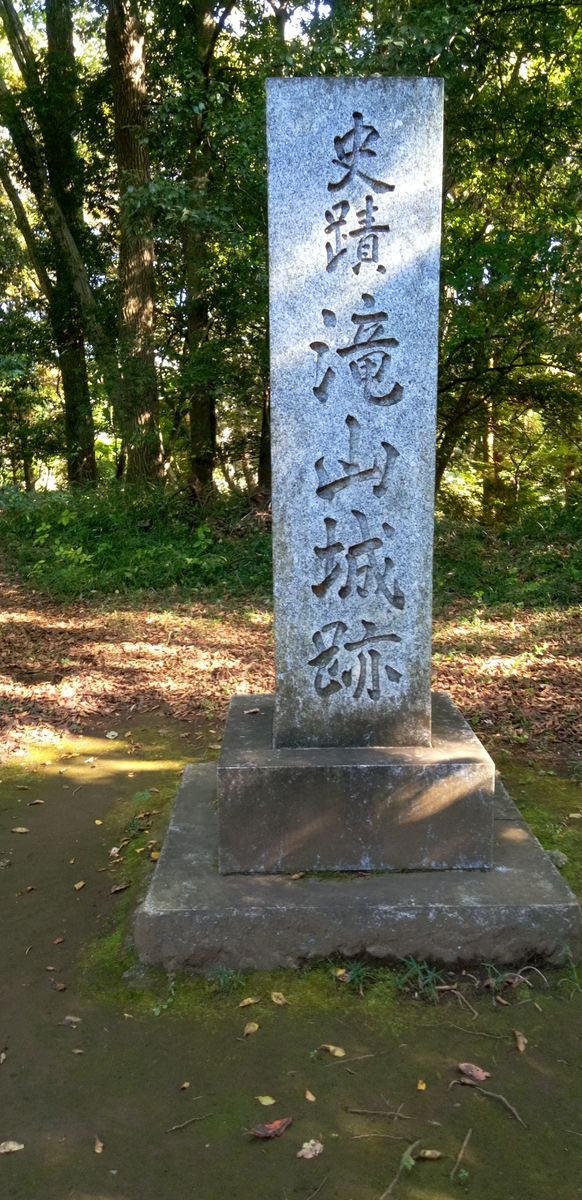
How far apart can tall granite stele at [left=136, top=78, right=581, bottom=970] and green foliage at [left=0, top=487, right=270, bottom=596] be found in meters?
4.90

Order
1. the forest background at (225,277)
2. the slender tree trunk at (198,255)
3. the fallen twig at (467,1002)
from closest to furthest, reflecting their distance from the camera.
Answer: the fallen twig at (467,1002)
the forest background at (225,277)
the slender tree trunk at (198,255)

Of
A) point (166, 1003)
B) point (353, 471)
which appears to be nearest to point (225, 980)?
point (166, 1003)

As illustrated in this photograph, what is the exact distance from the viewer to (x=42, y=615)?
25.2 ft

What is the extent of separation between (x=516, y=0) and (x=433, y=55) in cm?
172

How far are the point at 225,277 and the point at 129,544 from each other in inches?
121

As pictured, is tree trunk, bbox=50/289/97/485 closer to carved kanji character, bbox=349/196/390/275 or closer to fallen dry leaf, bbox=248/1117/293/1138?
carved kanji character, bbox=349/196/390/275

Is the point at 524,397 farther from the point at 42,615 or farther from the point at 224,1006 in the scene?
the point at 224,1006

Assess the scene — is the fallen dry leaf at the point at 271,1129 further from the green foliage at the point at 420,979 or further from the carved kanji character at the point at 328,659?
the carved kanji character at the point at 328,659

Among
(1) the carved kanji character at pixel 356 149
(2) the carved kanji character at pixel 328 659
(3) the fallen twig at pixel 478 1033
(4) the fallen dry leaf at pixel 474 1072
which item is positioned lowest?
(4) the fallen dry leaf at pixel 474 1072

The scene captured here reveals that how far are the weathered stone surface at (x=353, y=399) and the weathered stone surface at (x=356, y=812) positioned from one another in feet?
0.72

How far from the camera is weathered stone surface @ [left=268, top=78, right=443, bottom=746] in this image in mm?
3068

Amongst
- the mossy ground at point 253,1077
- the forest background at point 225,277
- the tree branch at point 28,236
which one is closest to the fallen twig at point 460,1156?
the mossy ground at point 253,1077

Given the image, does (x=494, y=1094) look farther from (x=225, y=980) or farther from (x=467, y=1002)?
(x=225, y=980)

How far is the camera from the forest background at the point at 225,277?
815cm
